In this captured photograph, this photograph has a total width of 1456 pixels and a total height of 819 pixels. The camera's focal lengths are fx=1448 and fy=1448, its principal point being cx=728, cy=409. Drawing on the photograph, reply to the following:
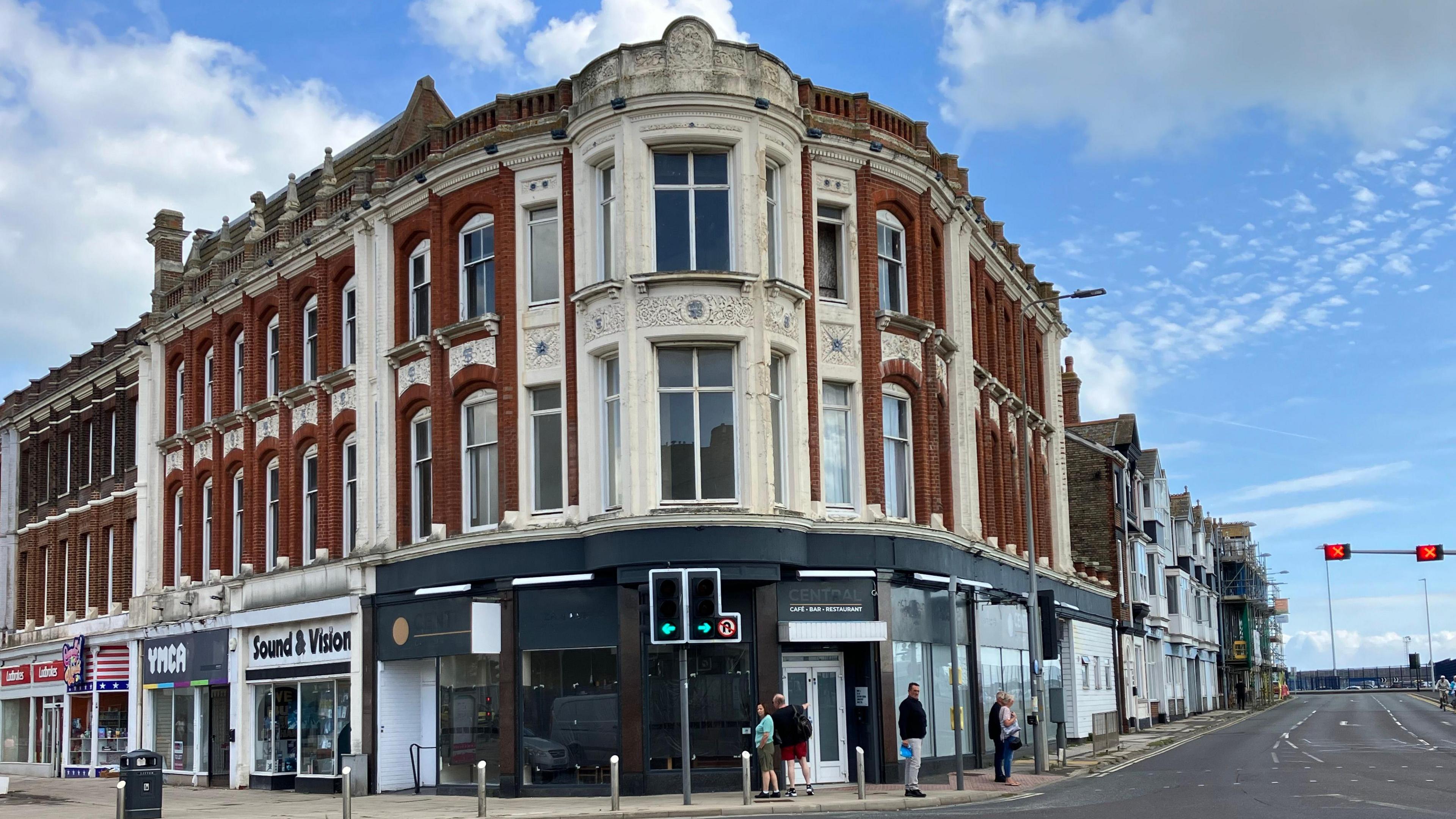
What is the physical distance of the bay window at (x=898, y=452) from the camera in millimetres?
27828

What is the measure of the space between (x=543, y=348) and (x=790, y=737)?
8.43 meters

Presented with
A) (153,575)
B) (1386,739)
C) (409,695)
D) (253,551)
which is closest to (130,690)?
(153,575)

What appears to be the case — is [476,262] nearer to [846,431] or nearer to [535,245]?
[535,245]

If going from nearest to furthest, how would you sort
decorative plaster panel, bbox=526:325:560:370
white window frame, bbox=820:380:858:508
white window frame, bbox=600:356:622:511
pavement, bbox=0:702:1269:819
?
pavement, bbox=0:702:1269:819, white window frame, bbox=600:356:622:511, decorative plaster panel, bbox=526:325:560:370, white window frame, bbox=820:380:858:508

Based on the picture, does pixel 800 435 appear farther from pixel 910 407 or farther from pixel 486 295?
pixel 486 295

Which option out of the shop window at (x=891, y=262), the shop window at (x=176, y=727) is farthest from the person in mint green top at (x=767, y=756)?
the shop window at (x=176, y=727)

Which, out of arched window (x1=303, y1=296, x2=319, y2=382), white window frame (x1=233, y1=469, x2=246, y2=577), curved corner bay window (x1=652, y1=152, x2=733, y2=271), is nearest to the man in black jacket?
curved corner bay window (x1=652, y1=152, x2=733, y2=271)

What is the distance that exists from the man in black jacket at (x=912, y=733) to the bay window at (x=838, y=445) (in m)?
4.17

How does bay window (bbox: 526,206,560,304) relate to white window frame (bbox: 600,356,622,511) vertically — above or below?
above

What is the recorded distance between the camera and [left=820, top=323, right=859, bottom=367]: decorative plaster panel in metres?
26.7

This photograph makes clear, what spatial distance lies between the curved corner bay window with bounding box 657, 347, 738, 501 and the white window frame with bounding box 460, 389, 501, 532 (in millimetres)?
3744

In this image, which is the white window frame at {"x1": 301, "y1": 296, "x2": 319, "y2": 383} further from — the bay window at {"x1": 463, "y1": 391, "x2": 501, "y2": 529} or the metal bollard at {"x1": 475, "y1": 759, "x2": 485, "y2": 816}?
the metal bollard at {"x1": 475, "y1": 759, "x2": 485, "y2": 816}

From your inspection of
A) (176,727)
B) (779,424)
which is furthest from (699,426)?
(176,727)

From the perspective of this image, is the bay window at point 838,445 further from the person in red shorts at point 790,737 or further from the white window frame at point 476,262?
the white window frame at point 476,262
